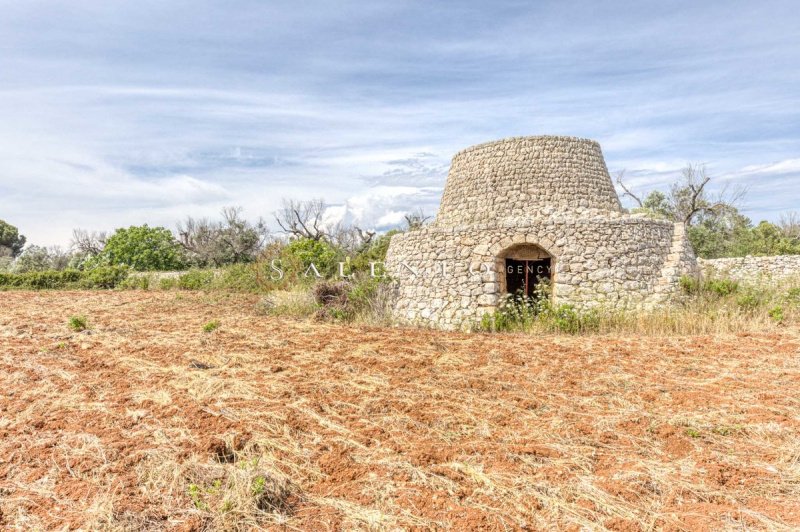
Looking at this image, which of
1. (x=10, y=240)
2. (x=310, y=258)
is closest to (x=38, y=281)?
(x=310, y=258)

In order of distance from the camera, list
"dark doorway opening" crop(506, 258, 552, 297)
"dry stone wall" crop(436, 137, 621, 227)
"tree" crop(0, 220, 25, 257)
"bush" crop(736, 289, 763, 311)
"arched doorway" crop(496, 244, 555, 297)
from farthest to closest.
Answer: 1. "tree" crop(0, 220, 25, 257)
2. "dry stone wall" crop(436, 137, 621, 227)
3. "dark doorway opening" crop(506, 258, 552, 297)
4. "arched doorway" crop(496, 244, 555, 297)
5. "bush" crop(736, 289, 763, 311)

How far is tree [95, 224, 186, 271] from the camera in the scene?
79.2 ft

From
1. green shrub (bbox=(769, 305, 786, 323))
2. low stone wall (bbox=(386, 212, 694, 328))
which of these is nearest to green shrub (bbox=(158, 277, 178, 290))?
low stone wall (bbox=(386, 212, 694, 328))

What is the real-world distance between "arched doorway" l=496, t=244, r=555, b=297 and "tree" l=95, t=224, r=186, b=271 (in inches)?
761

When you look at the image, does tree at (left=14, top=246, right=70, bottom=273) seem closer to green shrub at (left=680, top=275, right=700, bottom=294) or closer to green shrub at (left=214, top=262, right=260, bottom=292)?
green shrub at (left=214, top=262, right=260, bottom=292)

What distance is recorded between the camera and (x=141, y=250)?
2450 centimetres

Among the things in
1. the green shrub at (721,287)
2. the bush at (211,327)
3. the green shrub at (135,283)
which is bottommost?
the bush at (211,327)

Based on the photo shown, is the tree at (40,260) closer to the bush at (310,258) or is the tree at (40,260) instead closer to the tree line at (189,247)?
the tree line at (189,247)

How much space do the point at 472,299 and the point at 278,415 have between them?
625cm

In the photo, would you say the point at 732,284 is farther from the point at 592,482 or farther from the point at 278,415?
the point at 278,415

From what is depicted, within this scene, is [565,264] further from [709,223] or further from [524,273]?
[709,223]

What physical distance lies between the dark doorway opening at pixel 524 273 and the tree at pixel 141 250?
19.3 m

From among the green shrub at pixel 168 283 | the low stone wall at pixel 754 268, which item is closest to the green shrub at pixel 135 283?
the green shrub at pixel 168 283

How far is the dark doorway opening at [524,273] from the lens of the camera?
1102 cm
